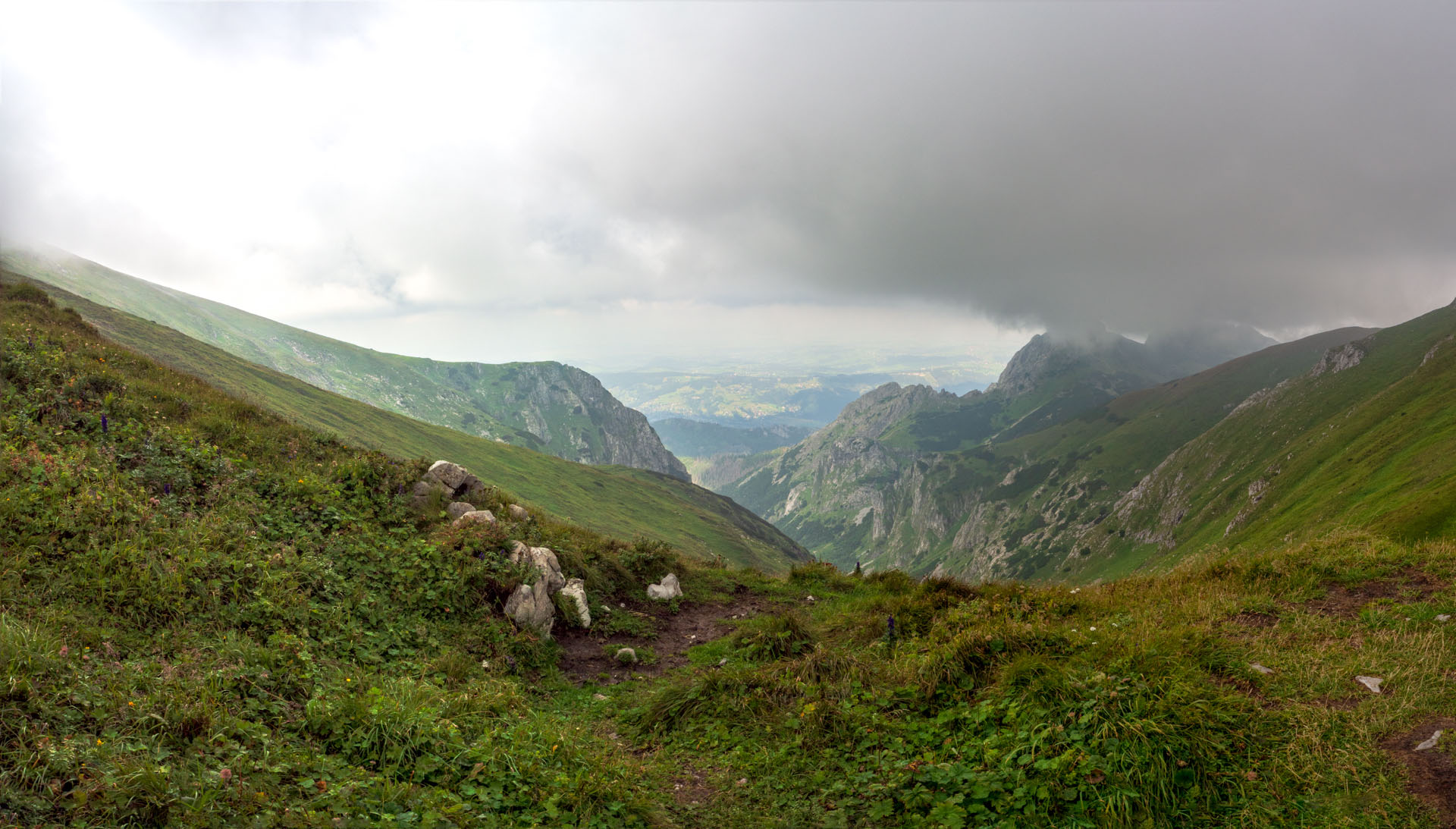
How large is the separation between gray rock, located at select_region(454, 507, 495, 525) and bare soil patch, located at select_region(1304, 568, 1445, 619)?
18.7 meters

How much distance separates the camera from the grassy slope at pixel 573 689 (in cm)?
605

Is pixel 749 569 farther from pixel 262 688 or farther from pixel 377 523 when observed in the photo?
pixel 262 688

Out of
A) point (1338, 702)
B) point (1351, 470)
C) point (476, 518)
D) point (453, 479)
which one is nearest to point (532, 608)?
point (476, 518)

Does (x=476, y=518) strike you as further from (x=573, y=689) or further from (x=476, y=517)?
(x=573, y=689)

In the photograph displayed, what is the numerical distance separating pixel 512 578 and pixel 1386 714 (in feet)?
52.1

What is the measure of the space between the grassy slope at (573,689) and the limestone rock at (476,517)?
1211 mm

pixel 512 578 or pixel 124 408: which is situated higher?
pixel 124 408

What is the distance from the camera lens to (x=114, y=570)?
9.77 m

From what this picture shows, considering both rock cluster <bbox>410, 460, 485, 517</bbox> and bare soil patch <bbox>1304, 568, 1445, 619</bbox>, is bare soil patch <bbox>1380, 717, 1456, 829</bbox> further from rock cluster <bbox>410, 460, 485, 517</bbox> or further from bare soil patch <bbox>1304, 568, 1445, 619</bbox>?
rock cluster <bbox>410, 460, 485, 517</bbox>

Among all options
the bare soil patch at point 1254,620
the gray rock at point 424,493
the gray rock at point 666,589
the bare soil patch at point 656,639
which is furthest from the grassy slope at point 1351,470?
the gray rock at point 424,493

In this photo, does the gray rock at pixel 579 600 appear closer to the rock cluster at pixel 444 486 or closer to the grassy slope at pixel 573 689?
the grassy slope at pixel 573 689

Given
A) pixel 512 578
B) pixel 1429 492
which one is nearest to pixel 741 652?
pixel 512 578

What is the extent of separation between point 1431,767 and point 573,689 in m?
13.2

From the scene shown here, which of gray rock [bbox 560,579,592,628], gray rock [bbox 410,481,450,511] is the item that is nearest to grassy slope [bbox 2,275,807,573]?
gray rock [bbox 410,481,450,511]
